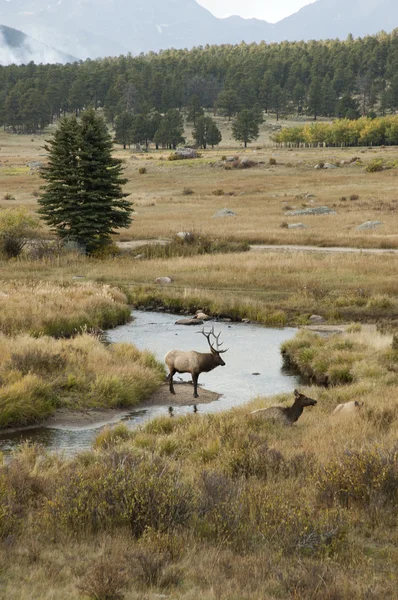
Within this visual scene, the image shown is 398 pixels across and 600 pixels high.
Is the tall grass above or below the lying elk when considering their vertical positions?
below

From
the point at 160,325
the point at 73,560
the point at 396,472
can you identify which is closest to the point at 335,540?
the point at 396,472

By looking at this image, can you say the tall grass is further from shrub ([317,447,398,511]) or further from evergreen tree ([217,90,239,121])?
evergreen tree ([217,90,239,121])

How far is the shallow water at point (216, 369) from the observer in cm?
1455

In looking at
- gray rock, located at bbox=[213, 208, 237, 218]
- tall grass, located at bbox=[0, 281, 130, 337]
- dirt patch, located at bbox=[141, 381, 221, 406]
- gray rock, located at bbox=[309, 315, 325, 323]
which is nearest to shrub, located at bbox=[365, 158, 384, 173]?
gray rock, located at bbox=[213, 208, 237, 218]

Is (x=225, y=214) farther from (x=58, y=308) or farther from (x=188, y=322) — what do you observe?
(x=58, y=308)

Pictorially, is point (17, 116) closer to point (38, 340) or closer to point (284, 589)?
point (38, 340)

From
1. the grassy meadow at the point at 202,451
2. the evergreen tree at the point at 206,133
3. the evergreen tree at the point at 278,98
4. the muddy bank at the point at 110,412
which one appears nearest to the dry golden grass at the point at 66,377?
the grassy meadow at the point at 202,451

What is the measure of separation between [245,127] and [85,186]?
338ft

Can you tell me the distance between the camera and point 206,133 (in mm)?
133875

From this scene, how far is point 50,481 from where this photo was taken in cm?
926

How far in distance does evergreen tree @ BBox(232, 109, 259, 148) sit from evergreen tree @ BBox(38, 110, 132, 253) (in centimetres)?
9956

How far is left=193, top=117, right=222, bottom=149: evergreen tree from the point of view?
5236 inches

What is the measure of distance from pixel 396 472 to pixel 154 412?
851 centimetres

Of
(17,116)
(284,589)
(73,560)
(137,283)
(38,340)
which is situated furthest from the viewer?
(17,116)
